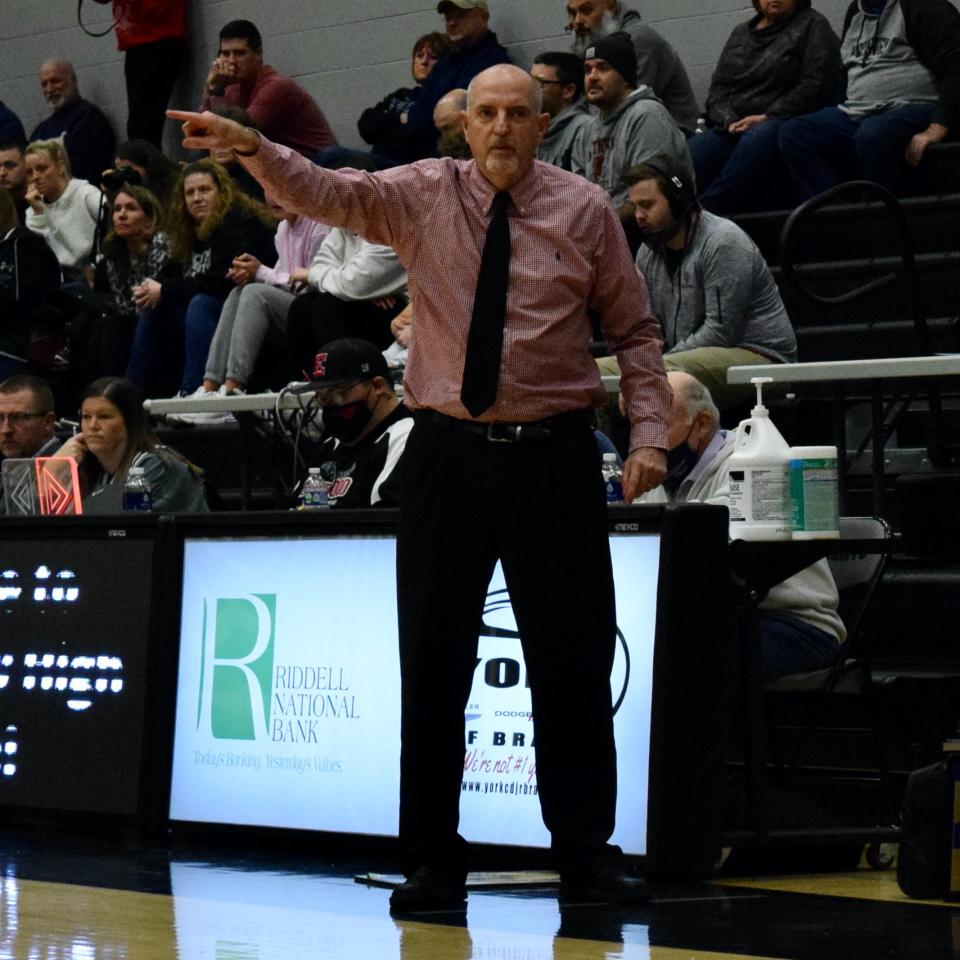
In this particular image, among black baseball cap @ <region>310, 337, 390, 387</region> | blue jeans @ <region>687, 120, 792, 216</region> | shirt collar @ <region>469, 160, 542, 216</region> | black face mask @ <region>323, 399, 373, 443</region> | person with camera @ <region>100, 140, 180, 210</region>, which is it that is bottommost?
black face mask @ <region>323, 399, 373, 443</region>

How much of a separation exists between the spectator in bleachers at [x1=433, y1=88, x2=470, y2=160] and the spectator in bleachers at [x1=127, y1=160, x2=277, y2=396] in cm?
98

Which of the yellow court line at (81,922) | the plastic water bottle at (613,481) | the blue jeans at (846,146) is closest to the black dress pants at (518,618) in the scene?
the yellow court line at (81,922)

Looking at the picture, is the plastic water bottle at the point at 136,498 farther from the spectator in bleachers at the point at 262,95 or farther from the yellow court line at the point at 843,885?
the spectator in bleachers at the point at 262,95

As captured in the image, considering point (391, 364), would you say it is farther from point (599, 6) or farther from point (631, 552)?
point (631, 552)

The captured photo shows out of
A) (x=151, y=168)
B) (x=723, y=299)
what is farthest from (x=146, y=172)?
(x=723, y=299)

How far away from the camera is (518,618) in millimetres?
3570

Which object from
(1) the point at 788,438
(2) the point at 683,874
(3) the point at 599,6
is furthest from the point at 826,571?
(3) the point at 599,6

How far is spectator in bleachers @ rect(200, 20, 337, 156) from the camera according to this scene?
32.0 feet

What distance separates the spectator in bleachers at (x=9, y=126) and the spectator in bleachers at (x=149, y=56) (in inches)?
29.4

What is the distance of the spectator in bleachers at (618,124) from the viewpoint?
717 cm

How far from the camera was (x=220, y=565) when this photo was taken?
458cm

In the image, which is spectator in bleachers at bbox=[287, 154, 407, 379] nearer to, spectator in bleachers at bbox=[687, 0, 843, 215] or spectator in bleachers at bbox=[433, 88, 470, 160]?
spectator in bleachers at bbox=[433, 88, 470, 160]

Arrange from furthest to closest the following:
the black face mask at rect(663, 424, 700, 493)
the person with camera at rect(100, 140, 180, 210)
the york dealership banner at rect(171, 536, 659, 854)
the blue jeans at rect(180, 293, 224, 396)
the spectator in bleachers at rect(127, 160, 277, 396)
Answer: the person with camera at rect(100, 140, 180, 210) < the spectator in bleachers at rect(127, 160, 277, 396) < the blue jeans at rect(180, 293, 224, 396) < the black face mask at rect(663, 424, 700, 493) < the york dealership banner at rect(171, 536, 659, 854)

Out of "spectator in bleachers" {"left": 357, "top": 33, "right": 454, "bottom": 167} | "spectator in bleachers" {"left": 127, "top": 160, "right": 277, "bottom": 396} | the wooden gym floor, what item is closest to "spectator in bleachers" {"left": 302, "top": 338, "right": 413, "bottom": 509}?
the wooden gym floor
